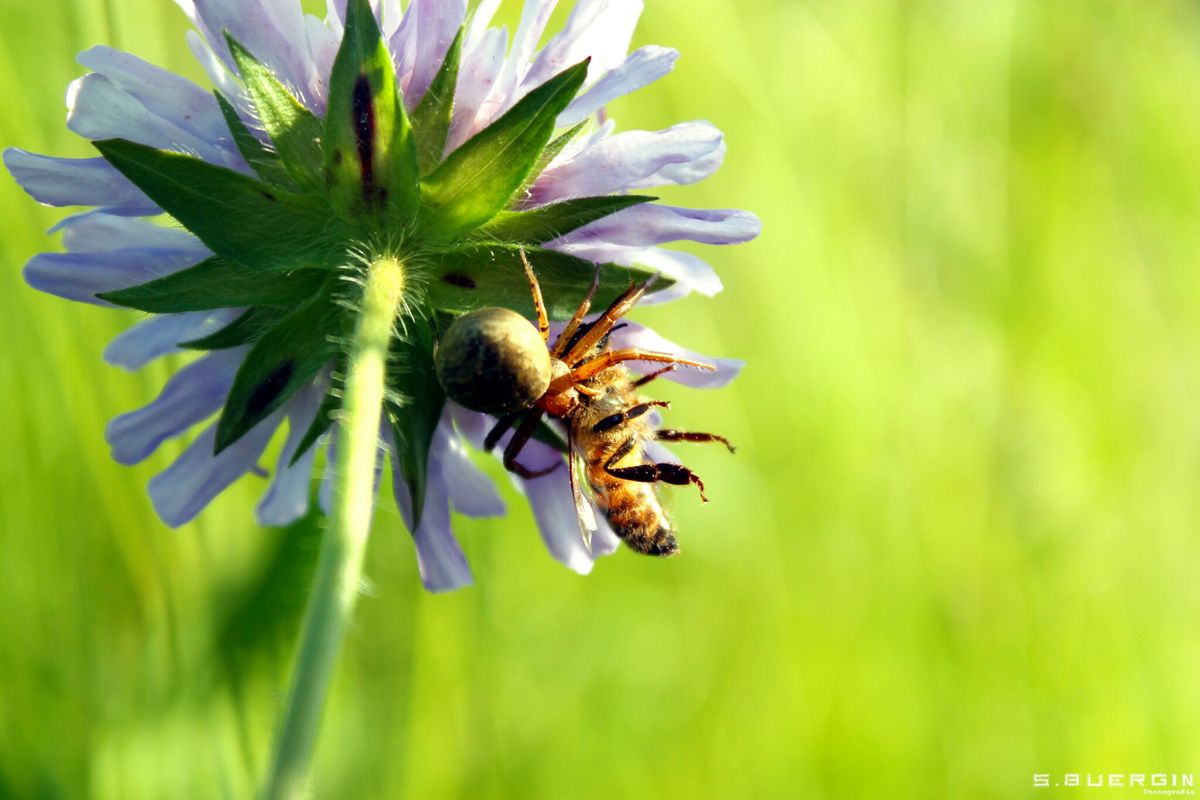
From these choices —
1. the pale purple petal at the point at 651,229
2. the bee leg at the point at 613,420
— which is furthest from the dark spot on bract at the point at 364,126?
the bee leg at the point at 613,420

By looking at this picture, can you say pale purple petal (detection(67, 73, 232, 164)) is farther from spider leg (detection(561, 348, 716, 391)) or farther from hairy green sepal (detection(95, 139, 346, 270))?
spider leg (detection(561, 348, 716, 391))

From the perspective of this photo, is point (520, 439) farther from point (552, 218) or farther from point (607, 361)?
point (552, 218)

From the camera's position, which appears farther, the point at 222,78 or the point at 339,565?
the point at 222,78

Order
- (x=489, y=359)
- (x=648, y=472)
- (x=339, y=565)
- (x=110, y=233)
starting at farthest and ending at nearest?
(x=648, y=472) < (x=110, y=233) < (x=489, y=359) < (x=339, y=565)

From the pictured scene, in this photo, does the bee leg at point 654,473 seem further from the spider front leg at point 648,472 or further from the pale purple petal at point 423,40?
Answer: the pale purple petal at point 423,40

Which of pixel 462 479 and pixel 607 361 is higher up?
pixel 607 361

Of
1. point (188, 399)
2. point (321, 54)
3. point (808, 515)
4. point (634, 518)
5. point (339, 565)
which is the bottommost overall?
point (808, 515)

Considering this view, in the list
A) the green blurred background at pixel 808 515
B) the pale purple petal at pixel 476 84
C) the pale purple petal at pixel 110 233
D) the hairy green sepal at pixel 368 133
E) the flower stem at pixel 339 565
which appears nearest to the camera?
the flower stem at pixel 339 565

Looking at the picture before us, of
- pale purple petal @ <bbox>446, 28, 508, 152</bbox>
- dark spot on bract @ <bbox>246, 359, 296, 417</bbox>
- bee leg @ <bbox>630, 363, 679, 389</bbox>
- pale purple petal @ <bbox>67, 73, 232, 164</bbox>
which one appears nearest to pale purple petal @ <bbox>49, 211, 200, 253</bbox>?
pale purple petal @ <bbox>67, 73, 232, 164</bbox>

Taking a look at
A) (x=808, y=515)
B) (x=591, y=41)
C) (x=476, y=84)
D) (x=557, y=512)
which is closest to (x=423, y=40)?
(x=476, y=84)
